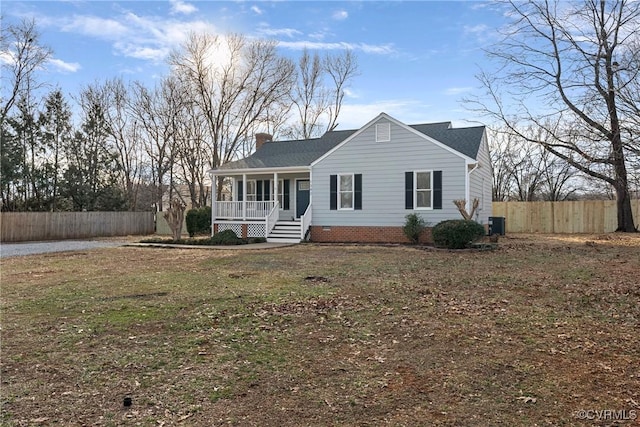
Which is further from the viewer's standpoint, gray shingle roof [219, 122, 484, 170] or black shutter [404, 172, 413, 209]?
gray shingle roof [219, 122, 484, 170]

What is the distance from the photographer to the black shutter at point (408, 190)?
54.3ft

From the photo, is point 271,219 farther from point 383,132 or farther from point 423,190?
point 423,190

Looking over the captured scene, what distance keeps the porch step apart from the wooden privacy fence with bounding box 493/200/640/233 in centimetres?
Answer: 1307

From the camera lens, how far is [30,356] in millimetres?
4262

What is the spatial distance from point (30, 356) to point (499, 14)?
16582mm

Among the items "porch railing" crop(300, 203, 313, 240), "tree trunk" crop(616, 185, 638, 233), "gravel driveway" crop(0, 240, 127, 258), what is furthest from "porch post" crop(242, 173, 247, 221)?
"tree trunk" crop(616, 185, 638, 233)

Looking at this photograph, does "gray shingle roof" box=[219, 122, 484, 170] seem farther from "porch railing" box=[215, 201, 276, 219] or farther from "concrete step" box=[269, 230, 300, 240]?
"concrete step" box=[269, 230, 300, 240]

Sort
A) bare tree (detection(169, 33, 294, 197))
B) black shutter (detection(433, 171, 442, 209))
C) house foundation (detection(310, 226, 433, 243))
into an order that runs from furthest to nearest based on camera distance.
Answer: bare tree (detection(169, 33, 294, 197))
house foundation (detection(310, 226, 433, 243))
black shutter (detection(433, 171, 442, 209))

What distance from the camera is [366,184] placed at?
17.3 m

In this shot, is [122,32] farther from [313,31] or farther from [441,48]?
[441,48]

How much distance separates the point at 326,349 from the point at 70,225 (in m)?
24.0

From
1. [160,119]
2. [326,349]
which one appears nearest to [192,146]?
[160,119]

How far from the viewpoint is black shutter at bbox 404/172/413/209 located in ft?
54.3

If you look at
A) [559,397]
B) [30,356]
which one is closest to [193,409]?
[30,356]
